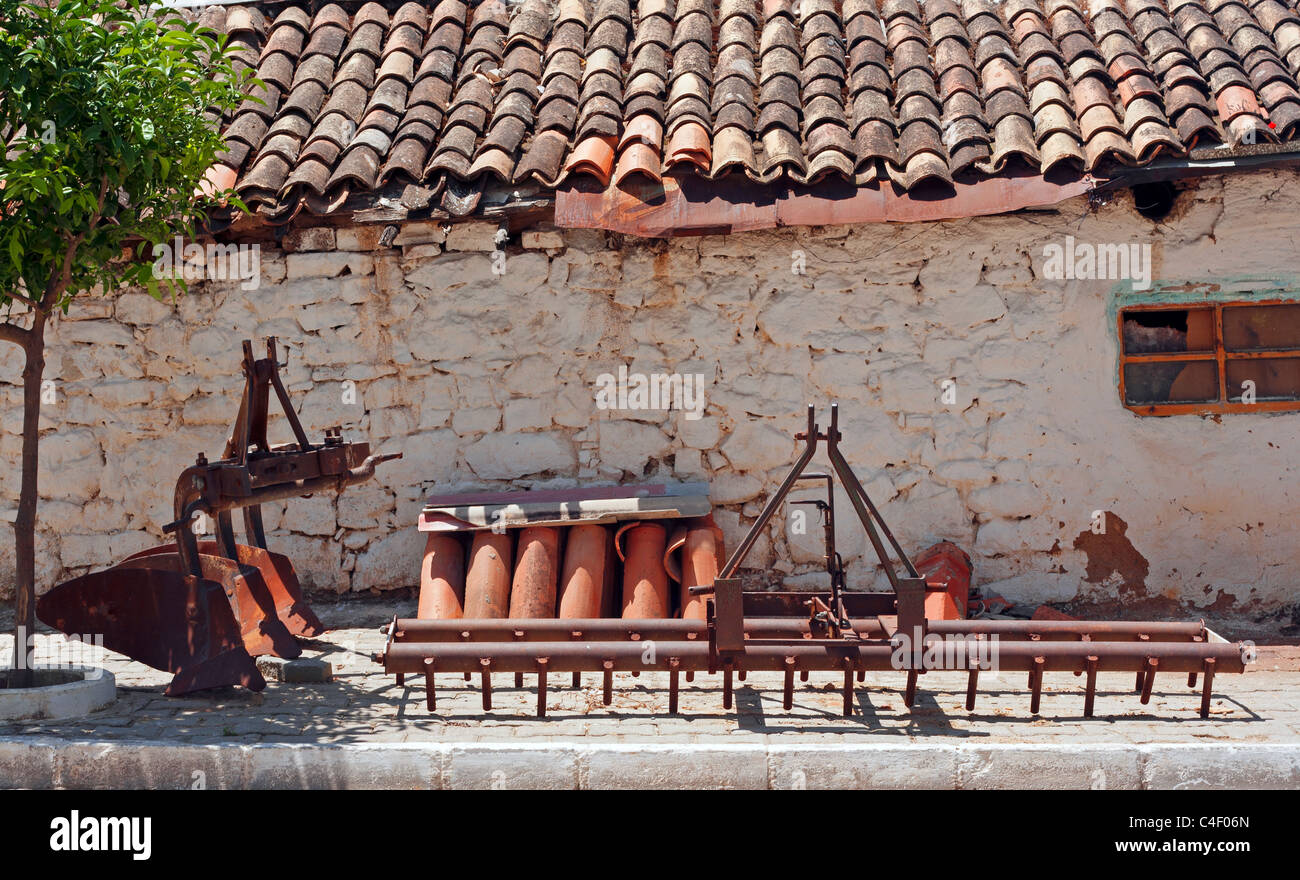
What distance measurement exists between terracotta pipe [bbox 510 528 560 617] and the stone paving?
62 centimetres

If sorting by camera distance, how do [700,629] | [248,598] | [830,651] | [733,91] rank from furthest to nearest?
[733,91] < [248,598] < [700,629] < [830,651]

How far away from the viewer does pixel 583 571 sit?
6.54 metres

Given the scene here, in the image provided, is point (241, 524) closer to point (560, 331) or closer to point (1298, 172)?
point (560, 331)

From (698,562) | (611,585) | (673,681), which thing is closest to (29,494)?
(611,585)

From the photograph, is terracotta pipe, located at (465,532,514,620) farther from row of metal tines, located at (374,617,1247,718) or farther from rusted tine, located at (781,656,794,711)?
rusted tine, located at (781,656,794,711)

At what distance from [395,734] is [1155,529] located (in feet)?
14.8

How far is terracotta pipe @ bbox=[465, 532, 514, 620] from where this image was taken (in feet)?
21.3

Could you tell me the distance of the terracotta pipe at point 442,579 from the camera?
21.4 feet

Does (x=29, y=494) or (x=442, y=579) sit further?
(x=442, y=579)

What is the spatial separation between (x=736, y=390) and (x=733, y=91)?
189 cm

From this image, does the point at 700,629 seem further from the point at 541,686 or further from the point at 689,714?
the point at 541,686

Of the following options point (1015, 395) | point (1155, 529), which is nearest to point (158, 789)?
point (1015, 395)

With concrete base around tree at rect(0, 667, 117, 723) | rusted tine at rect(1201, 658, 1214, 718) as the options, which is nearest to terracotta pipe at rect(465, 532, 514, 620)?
concrete base around tree at rect(0, 667, 117, 723)

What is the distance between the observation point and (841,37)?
26.0ft
